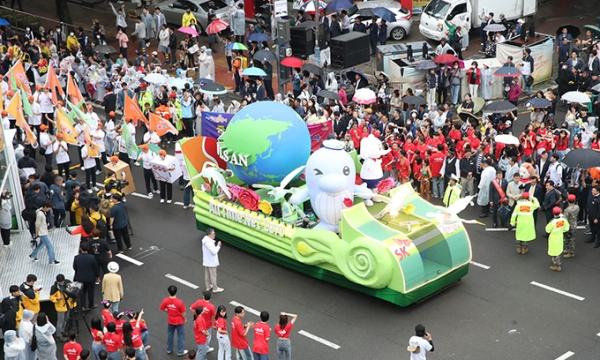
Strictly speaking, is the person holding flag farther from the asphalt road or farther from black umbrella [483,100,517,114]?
black umbrella [483,100,517,114]

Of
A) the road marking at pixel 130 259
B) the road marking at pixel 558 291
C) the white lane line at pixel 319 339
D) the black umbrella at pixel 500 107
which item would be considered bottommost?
the white lane line at pixel 319 339

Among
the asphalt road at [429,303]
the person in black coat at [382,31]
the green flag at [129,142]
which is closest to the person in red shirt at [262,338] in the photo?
the asphalt road at [429,303]

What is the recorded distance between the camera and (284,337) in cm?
1877

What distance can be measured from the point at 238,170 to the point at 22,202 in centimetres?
500

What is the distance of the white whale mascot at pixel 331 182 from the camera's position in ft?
71.3

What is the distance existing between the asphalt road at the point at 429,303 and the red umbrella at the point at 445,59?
27.3 ft

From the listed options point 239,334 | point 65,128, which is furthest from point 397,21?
point 239,334

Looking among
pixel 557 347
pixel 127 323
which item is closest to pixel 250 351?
pixel 127 323

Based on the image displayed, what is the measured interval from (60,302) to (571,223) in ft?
33.4

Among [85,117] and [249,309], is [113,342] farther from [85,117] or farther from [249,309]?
[85,117]

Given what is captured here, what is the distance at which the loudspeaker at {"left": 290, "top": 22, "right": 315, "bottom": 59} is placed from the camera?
1342 inches

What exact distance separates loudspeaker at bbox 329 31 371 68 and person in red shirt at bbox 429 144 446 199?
803 cm

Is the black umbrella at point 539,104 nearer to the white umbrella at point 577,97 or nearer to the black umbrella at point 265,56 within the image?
the white umbrella at point 577,97

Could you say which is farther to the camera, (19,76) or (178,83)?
(178,83)
